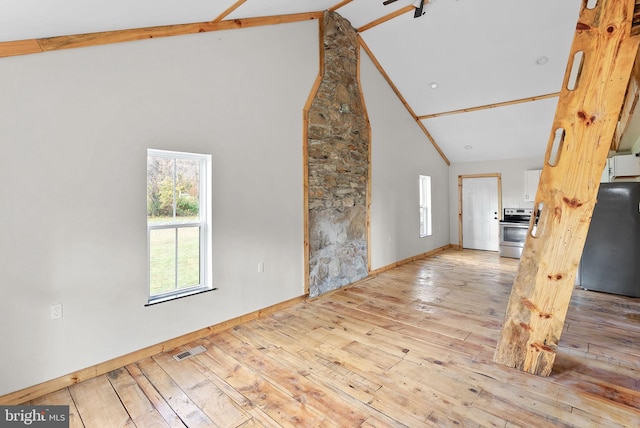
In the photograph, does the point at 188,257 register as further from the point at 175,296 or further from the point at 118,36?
the point at 118,36

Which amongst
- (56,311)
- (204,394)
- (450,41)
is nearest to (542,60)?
(450,41)

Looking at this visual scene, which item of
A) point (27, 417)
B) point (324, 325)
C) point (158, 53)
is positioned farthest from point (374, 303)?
point (158, 53)

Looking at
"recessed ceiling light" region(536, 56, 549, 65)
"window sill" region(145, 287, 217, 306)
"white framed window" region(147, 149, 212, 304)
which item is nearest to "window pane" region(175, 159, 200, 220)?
"white framed window" region(147, 149, 212, 304)

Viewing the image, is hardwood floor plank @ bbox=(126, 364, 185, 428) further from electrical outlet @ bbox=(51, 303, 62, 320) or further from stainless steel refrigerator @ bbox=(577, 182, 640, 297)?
stainless steel refrigerator @ bbox=(577, 182, 640, 297)

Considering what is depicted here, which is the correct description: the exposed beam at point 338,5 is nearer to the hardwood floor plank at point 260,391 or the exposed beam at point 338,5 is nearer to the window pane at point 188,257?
the window pane at point 188,257

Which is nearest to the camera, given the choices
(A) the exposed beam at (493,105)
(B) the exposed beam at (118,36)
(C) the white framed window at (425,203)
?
(B) the exposed beam at (118,36)

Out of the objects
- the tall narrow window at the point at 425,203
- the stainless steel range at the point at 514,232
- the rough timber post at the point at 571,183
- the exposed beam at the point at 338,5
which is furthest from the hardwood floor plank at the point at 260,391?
the stainless steel range at the point at 514,232

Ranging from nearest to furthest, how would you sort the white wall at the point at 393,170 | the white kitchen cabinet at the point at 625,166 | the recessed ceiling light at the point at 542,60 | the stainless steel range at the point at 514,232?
the recessed ceiling light at the point at 542,60 → the white kitchen cabinet at the point at 625,166 → the white wall at the point at 393,170 → the stainless steel range at the point at 514,232

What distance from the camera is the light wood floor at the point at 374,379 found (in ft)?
6.40

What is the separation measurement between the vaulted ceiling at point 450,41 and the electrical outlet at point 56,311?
5.93 ft

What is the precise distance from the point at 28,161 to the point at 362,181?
4031mm

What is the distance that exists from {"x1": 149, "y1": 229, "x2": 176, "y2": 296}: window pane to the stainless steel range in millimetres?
6863

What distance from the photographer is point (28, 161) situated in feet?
7.00

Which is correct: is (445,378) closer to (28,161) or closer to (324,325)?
(324,325)
